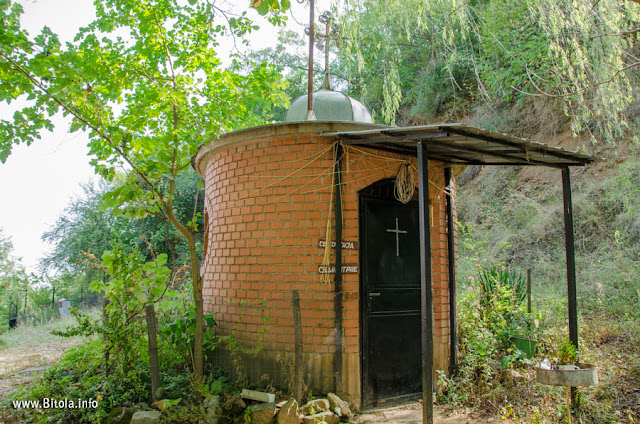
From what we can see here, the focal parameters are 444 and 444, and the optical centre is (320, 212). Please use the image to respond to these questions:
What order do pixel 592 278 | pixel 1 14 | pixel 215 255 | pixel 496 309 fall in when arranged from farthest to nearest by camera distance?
pixel 592 278 < pixel 496 309 < pixel 215 255 < pixel 1 14

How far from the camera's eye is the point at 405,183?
19.0ft

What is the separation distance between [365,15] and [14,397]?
25.1 ft

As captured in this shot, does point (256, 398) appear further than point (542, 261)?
No

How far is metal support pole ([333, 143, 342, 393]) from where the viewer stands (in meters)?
5.25

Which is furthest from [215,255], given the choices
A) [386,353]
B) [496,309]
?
[496,309]

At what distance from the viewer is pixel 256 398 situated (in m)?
4.73

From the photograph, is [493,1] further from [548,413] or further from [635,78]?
[548,413]

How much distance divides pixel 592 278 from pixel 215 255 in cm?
787

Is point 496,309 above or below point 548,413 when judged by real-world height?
above

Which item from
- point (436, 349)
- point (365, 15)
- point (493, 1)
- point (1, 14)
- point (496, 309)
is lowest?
point (436, 349)

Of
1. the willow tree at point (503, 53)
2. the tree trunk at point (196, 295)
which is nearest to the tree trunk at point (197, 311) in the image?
the tree trunk at point (196, 295)

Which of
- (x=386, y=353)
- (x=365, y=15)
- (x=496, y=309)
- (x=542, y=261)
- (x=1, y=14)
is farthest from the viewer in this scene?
(x=542, y=261)

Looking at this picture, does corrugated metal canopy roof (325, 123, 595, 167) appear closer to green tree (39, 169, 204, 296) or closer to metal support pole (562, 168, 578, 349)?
metal support pole (562, 168, 578, 349)

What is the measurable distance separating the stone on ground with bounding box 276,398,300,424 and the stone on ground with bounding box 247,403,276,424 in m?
0.08
